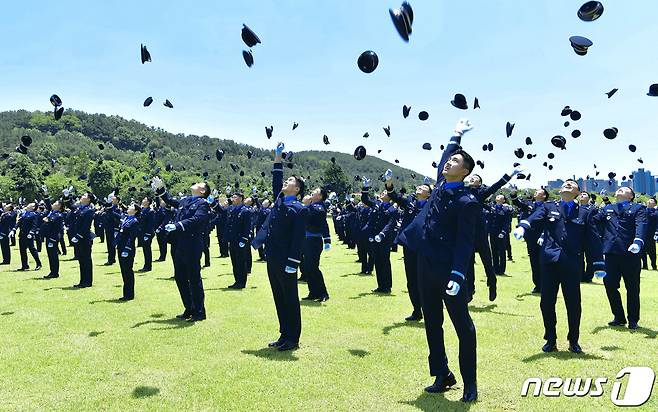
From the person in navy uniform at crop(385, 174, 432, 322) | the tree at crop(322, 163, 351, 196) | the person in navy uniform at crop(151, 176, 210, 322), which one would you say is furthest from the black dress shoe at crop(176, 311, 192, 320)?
the tree at crop(322, 163, 351, 196)

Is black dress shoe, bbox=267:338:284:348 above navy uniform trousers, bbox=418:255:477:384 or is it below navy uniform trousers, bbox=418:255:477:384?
below

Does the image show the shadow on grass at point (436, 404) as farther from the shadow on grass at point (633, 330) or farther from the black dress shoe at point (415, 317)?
the shadow on grass at point (633, 330)

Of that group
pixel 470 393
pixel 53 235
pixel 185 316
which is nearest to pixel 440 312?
pixel 470 393

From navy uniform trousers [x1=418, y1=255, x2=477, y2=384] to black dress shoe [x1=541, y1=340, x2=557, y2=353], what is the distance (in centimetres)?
270

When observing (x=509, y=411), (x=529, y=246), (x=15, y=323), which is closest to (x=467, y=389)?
(x=509, y=411)

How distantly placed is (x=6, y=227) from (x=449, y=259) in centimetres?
2154

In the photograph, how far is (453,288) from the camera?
16.5 ft

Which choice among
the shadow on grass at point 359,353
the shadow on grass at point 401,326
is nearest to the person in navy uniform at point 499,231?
the shadow on grass at point 401,326

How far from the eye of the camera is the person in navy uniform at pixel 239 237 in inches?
564

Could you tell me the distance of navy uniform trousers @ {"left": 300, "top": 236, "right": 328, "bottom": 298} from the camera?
1235 cm

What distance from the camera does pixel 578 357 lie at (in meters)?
7.31

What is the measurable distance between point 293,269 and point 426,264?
2.67 meters

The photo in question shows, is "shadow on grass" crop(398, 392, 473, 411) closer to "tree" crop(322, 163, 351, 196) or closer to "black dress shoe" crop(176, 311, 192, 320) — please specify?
"black dress shoe" crop(176, 311, 192, 320)

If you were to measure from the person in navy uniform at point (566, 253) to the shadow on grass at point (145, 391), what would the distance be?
19.3ft
